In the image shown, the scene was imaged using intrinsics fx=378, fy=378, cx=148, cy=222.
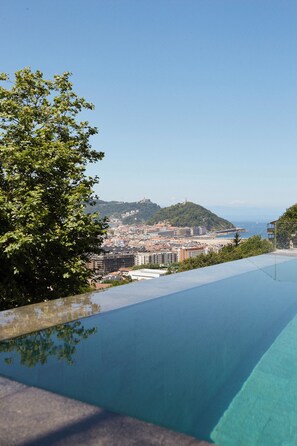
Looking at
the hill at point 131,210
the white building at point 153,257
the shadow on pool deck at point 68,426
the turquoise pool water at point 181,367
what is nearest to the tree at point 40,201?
the turquoise pool water at point 181,367

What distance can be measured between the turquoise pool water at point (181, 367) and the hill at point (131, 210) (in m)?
143

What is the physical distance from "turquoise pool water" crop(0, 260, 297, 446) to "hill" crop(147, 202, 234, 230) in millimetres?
116470

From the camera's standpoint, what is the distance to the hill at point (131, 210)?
489 ft

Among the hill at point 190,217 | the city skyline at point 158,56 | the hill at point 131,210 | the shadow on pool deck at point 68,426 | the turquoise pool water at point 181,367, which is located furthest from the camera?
the hill at point 131,210

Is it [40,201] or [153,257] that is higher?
[40,201]

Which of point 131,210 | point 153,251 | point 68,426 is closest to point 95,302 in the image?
point 68,426

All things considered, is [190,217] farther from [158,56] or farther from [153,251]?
[158,56]

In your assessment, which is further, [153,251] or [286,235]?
[153,251]

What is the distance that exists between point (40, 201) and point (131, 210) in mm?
150293

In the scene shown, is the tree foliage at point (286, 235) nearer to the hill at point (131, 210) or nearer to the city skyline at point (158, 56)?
the city skyline at point (158, 56)

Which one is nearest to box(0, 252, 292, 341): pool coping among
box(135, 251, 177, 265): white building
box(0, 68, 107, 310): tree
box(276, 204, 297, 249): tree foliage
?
box(0, 68, 107, 310): tree

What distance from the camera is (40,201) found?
551 centimetres

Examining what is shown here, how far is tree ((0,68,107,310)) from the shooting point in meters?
5.50

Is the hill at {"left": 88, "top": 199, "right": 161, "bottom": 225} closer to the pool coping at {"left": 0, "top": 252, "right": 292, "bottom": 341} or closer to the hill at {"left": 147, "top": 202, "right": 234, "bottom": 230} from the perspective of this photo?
the hill at {"left": 147, "top": 202, "right": 234, "bottom": 230}
